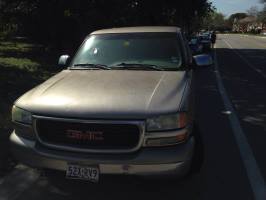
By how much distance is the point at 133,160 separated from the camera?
4.35 metres

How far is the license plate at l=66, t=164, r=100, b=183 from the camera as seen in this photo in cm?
445

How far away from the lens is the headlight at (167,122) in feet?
14.5

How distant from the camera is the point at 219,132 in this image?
771 centimetres

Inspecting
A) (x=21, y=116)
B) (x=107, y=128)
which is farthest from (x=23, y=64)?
(x=107, y=128)

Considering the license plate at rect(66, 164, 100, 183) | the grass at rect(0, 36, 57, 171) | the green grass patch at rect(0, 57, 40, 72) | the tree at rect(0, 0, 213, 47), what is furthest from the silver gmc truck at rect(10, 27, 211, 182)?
the tree at rect(0, 0, 213, 47)

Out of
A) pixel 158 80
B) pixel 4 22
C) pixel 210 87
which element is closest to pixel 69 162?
pixel 158 80

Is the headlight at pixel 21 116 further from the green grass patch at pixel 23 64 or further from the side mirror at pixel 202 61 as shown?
the green grass patch at pixel 23 64

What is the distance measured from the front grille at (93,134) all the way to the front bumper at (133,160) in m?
0.09

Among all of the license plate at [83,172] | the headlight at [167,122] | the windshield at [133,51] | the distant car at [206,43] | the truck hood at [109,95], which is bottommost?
the distant car at [206,43]

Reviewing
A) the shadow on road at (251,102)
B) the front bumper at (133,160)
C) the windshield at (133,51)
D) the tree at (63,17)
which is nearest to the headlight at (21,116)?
the front bumper at (133,160)

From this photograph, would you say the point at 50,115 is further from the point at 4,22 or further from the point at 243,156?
the point at 4,22

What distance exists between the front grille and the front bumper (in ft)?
0.30

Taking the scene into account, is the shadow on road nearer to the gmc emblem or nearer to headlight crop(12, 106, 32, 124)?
the gmc emblem

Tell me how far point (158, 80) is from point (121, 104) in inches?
36.3
